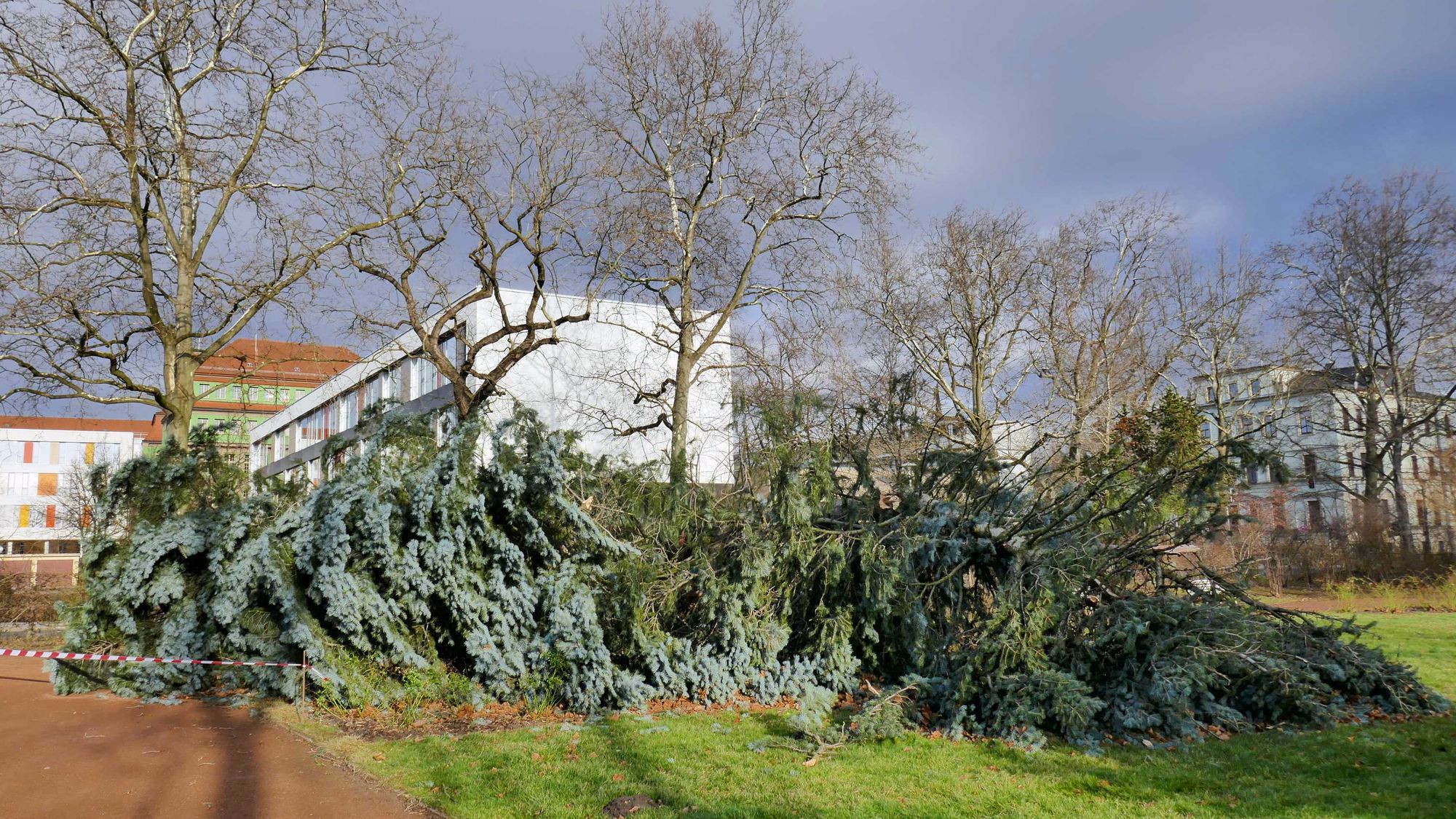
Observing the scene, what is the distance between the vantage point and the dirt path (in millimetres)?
6273

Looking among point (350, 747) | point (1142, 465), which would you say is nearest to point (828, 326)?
point (1142, 465)

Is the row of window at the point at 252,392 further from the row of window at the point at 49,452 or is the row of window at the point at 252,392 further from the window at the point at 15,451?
the window at the point at 15,451

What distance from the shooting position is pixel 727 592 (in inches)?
381

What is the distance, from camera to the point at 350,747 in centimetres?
784

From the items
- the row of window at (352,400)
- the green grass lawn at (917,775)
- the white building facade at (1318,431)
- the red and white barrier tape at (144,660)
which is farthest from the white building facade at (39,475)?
the green grass lawn at (917,775)

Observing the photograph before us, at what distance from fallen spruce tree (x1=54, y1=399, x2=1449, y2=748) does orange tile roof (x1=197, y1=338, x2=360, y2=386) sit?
5.70 metres

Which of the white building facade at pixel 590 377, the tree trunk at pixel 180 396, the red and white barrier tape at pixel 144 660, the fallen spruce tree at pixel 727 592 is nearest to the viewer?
the fallen spruce tree at pixel 727 592

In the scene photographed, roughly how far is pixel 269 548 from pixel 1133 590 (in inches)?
348

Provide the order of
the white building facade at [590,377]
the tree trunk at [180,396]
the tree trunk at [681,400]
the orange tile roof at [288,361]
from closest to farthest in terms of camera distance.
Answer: the tree trunk at [180,396], the orange tile roof at [288,361], the tree trunk at [681,400], the white building facade at [590,377]

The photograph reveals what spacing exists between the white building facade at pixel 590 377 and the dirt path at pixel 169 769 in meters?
8.11

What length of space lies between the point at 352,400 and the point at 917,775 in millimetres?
38502

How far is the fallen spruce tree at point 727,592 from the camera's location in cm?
841

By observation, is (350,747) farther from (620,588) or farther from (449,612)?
(620,588)

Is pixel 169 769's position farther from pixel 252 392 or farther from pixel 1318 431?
pixel 1318 431
